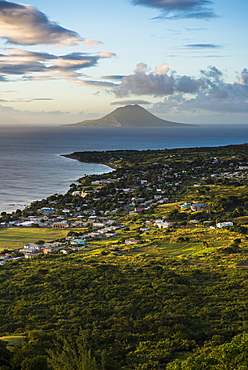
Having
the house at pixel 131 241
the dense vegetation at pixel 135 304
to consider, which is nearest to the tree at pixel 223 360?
the dense vegetation at pixel 135 304

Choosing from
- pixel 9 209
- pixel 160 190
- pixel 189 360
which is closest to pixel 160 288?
pixel 189 360

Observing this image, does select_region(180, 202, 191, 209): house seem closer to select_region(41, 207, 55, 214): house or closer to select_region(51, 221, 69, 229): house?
select_region(51, 221, 69, 229): house

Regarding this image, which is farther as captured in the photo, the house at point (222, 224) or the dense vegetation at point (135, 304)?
the house at point (222, 224)

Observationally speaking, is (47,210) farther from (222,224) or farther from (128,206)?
(222,224)

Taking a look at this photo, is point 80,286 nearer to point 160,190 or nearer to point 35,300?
point 35,300

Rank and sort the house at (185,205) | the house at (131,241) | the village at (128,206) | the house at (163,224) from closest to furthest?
the house at (131,241) → the village at (128,206) → the house at (163,224) → the house at (185,205)

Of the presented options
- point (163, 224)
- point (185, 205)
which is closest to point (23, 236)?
point (163, 224)

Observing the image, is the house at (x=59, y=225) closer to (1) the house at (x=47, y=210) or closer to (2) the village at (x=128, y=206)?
(2) the village at (x=128, y=206)
